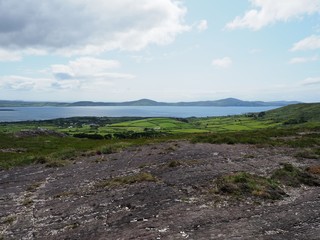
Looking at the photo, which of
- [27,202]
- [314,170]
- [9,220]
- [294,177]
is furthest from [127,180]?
[314,170]

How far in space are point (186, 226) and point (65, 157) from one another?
34.0 meters

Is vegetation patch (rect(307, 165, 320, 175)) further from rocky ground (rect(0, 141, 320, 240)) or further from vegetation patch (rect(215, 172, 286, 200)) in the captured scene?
vegetation patch (rect(215, 172, 286, 200))

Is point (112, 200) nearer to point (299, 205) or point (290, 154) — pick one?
point (299, 205)

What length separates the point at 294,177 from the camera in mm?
32375

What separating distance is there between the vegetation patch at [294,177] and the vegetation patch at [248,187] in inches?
64.7

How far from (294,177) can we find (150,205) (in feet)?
51.1

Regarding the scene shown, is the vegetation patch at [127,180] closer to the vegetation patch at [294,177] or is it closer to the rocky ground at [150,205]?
the rocky ground at [150,205]

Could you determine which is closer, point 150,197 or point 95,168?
point 150,197

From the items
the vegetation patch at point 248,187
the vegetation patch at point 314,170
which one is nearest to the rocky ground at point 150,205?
the vegetation patch at point 248,187

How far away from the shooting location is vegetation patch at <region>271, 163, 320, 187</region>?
31.2 m

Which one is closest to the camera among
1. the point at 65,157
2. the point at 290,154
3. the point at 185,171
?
the point at 185,171

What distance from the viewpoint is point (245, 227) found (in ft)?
65.5

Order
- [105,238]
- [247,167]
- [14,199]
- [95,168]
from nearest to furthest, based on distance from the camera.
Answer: [105,238], [14,199], [247,167], [95,168]

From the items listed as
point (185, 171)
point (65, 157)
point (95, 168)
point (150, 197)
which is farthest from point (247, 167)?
point (65, 157)
